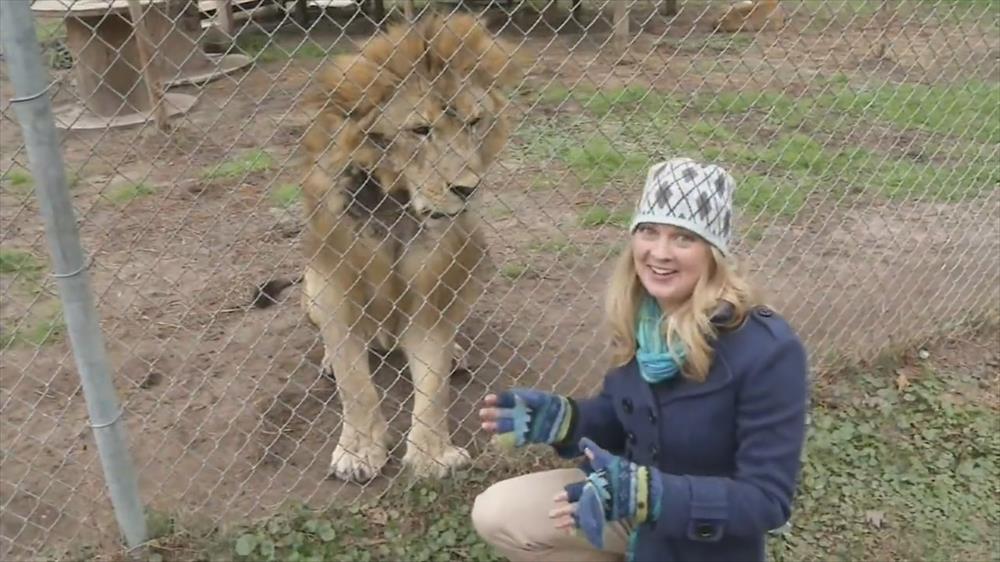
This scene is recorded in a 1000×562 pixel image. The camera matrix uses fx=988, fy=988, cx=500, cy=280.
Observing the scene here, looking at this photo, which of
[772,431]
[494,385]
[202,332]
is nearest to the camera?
[772,431]

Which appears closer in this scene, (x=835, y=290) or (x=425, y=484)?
(x=425, y=484)

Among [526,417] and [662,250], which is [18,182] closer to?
[526,417]

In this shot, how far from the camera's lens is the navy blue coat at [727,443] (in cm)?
195

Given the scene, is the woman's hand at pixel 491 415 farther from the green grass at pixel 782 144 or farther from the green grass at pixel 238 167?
the green grass at pixel 238 167

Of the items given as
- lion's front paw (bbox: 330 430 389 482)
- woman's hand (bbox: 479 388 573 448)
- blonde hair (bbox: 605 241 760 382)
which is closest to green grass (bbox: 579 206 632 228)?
lion's front paw (bbox: 330 430 389 482)

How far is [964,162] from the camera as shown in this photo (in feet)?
20.8

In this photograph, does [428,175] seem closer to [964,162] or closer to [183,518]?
[183,518]

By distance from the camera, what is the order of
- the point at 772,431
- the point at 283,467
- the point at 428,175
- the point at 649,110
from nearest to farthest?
1. the point at 772,431
2. the point at 428,175
3. the point at 283,467
4. the point at 649,110

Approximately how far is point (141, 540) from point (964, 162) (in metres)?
5.54

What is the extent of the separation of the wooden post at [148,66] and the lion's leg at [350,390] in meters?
2.90

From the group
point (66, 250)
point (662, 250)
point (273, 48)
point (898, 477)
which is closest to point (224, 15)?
point (273, 48)

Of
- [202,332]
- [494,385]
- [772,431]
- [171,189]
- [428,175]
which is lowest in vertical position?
[171,189]

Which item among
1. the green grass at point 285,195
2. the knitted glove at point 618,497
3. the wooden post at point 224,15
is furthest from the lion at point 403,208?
the wooden post at point 224,15

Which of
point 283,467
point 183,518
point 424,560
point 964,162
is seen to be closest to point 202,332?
point 283,467
